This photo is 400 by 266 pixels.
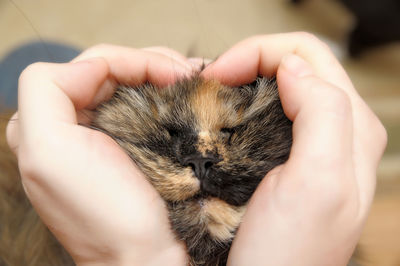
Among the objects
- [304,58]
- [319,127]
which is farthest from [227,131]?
[304,58]

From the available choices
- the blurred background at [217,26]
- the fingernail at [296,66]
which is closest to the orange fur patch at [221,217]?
the fingernail at [296,66]

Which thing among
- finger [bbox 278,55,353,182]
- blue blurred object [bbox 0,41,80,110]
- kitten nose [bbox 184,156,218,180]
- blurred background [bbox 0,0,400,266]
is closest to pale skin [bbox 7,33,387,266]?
finger [bbox 278,55,353,182]

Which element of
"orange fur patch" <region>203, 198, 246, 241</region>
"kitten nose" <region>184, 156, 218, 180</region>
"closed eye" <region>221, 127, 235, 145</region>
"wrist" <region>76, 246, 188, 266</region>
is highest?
"closed eye" <region>221, 127, 235, 145</region>

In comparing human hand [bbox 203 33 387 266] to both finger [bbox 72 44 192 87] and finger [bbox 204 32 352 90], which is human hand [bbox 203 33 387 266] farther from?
finger [bbox 72 44 192 87]

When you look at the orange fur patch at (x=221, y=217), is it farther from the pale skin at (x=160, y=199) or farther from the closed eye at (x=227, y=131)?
the closed eye at (x=227, y=131)

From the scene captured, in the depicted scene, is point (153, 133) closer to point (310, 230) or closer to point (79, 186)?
point (79, 186)

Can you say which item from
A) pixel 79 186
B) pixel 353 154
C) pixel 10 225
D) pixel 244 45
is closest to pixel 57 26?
pixel 10 225
